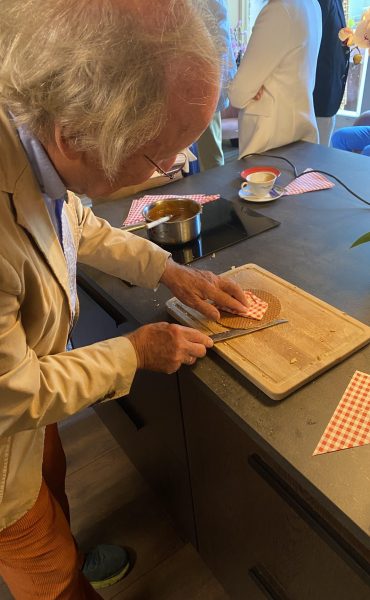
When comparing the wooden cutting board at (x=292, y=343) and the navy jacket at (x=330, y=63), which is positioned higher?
the navy jacket at (x=330, y=63)

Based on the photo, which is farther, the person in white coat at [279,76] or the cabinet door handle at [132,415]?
the person in white coat at [279,76]

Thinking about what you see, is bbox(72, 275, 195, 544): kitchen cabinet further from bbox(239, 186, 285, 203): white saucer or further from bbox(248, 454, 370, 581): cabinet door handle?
bbox(239, 186, 285, 203): white saucer

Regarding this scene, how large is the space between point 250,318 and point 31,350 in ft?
1.28

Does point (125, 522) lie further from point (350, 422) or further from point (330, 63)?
point (330, 63)

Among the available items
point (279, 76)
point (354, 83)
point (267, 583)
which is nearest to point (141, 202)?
point (279, 76)

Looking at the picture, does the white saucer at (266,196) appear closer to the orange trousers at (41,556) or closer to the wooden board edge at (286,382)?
the wooden board edge at (286,382)

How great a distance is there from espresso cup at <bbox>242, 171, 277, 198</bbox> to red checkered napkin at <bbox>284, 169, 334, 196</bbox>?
0.07 metres

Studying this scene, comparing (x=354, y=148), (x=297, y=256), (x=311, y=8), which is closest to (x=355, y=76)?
(x=354, y=148)

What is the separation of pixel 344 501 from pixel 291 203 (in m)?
0.92

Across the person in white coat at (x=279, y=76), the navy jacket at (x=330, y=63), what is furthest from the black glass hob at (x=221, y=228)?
the navy jacket at (x=330, y=63)

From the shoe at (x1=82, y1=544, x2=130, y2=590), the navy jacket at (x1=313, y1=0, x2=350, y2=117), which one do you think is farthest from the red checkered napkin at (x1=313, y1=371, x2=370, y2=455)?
the navy jacket at (x1=313, y1=0, x2=350, y2=117)

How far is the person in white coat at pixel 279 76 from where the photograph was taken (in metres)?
1.63

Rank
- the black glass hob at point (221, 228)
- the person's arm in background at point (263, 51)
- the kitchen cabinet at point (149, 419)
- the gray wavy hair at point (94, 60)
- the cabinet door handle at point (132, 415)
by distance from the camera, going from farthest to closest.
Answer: the person's arm in background at point (263, 51), the cabinet door handle at point (132, 415), the black glass hob at point (221, 228), the kitchen cabinet at point (149, 419), the gray wavy hair at point (94, 60)

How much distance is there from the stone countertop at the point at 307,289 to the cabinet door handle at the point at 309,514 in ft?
0.26
